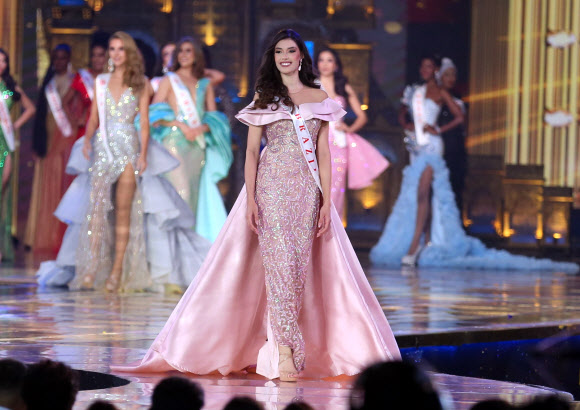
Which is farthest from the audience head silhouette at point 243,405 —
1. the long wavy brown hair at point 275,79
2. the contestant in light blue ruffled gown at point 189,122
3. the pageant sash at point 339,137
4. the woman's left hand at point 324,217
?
the pageant sash at point 339,137

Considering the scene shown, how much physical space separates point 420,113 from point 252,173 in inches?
306

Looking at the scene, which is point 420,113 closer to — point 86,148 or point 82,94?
point 82,94

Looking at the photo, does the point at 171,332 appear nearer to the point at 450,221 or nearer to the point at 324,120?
the point at 324,120

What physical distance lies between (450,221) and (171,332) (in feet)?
26.2

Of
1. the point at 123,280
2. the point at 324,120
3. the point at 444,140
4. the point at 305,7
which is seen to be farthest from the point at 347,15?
the point at 324,120

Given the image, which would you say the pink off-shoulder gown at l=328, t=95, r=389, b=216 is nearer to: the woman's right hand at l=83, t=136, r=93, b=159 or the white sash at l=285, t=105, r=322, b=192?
the woman's right hand at l=83, t=136, r=93, b=159

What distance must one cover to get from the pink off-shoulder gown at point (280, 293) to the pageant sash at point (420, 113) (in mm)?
7592

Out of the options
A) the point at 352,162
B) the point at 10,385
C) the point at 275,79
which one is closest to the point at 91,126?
the point at 352,162

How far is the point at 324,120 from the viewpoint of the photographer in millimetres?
4039

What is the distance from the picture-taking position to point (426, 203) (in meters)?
11.6

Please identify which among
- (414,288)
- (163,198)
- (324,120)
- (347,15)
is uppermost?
(347,15)

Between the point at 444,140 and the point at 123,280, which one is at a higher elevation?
the point at 444,140

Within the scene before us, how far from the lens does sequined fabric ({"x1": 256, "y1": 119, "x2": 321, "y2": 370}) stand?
3.89 meters

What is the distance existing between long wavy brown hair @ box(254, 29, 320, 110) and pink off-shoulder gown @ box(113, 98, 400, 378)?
0.05 m
